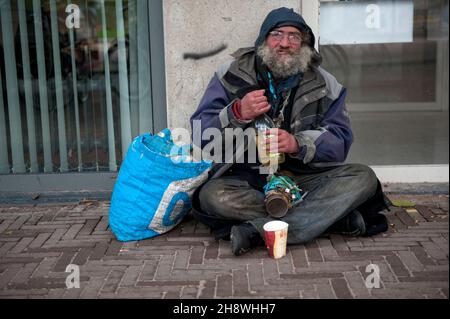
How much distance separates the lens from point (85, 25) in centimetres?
456

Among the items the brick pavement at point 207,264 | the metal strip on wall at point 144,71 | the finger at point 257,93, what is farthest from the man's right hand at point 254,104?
the metal strip on wall at point 144,71

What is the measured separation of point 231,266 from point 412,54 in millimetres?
5174

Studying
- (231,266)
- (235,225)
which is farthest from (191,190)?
(231,266)

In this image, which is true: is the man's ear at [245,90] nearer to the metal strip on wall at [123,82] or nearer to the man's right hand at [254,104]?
the man's right hand at [254,104]

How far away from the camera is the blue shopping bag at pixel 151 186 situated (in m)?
3.51

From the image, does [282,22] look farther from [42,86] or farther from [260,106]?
[42,86]

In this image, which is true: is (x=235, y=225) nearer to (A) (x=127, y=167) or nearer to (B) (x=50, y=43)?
(A) (x=127, y=167)

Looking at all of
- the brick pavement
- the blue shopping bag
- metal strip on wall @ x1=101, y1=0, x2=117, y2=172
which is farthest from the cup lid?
metal strip on wall @ x1=101, y1=0, x2=117, y2=172

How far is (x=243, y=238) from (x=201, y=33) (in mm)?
1631

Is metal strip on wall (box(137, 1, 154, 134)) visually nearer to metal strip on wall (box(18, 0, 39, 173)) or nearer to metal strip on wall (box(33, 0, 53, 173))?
metal strip on wall (box(33, 0, 53, 173))

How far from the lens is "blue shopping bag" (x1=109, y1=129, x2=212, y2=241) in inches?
138

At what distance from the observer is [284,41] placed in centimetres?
359

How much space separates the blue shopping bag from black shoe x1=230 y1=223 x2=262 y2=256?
44 cm

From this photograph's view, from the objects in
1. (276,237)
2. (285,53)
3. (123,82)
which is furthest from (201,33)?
(276,237)
